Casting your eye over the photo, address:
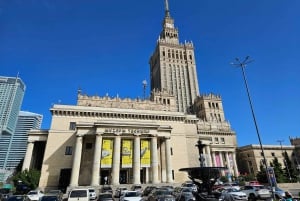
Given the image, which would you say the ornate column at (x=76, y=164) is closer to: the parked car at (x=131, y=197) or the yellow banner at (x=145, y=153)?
the yellow banner at (x=145, y=153)

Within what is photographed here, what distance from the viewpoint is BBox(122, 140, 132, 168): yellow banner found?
40.3m

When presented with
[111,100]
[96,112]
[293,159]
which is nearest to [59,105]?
[96,112]

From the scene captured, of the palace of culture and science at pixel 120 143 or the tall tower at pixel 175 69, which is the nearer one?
Answer: the palace of culture and science at pixel 120 143

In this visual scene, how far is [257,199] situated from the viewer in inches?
944

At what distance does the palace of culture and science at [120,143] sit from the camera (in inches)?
1583

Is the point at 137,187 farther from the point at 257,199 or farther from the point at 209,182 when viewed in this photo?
the point at 209,182

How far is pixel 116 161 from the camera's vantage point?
39125 mm

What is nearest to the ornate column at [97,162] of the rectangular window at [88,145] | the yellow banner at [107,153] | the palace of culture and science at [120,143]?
the palace of culture and science at [120,143]

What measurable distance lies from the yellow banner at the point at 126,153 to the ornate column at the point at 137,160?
1.11 m

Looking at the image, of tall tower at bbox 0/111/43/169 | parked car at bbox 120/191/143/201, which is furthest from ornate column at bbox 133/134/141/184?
tall tower at bbox 0/111/43/169

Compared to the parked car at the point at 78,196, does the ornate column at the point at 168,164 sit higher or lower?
higher

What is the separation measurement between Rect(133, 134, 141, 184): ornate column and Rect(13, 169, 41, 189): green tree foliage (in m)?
20.0

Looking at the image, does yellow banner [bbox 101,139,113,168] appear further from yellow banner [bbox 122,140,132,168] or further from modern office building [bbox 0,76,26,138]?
modern office building [bbox 0,76,26,138]

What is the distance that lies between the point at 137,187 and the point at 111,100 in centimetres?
2996
